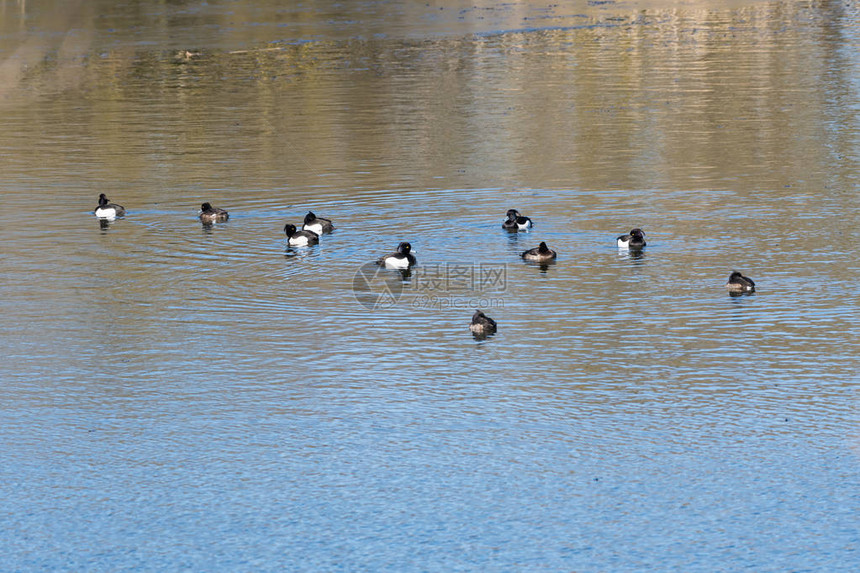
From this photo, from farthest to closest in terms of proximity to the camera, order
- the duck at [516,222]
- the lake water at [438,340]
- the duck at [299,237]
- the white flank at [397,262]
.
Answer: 1. the duck at [516,222]
2. the duck at [299,237]
3. the white flank at [397,262]
4. the lake water at [438,340]

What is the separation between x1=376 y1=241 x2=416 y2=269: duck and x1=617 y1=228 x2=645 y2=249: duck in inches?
135

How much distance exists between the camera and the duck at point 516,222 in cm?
2175

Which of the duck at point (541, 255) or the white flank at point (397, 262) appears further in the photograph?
the duck at point (541, 255)

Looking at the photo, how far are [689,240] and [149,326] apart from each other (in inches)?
361

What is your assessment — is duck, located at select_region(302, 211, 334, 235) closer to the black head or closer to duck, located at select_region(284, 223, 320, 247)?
duck, located at select_region(284, 223, 320, 247)

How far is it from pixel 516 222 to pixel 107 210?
26.2 feet

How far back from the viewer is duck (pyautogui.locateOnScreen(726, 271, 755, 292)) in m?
17.6

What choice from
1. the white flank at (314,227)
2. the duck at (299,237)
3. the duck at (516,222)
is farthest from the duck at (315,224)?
the duck at (516,222)

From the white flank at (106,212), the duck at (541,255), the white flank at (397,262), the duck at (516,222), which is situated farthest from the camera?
the white flank at (106,212)

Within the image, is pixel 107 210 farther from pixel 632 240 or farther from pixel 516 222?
pixel 632 240

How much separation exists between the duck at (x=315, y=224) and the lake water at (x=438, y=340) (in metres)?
0.30

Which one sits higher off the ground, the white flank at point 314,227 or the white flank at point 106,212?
the white flank at point 106,212

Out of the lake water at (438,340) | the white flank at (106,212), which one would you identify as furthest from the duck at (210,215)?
the white flank at (106,212)

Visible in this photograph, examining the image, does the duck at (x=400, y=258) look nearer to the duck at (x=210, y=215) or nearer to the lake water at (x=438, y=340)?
the lake water at (x=438, y=340)
